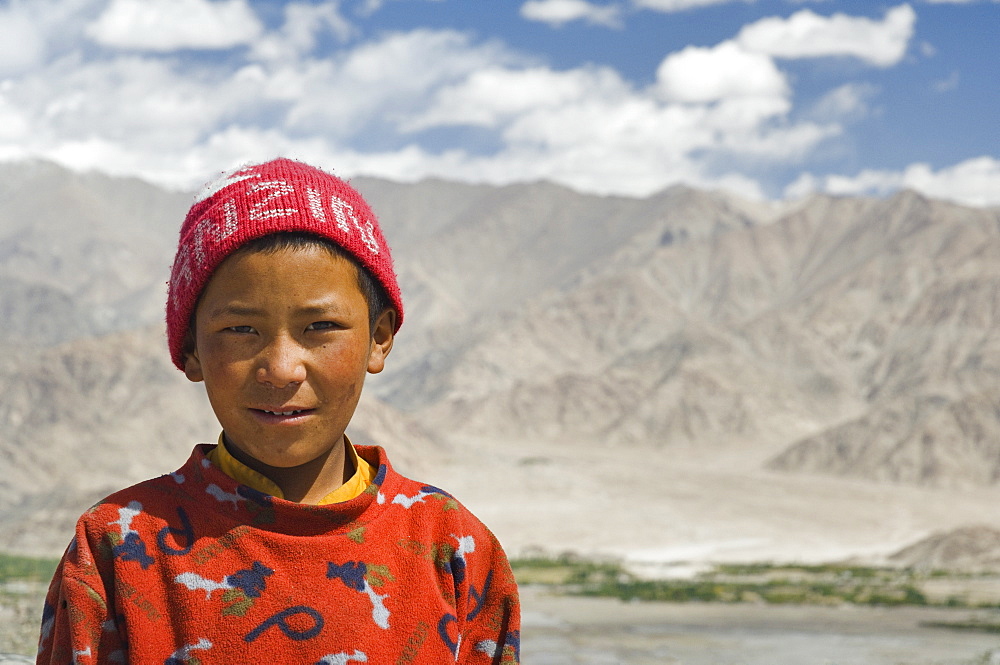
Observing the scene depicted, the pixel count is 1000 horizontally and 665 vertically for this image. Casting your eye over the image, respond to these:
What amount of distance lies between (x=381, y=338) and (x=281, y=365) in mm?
280

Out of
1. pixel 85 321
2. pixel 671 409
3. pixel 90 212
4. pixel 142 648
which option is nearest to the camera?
pixel 142 648

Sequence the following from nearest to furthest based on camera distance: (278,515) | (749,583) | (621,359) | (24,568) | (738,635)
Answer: (278,515)
(738,635)
(24,568)
(749,583)
(621,359)

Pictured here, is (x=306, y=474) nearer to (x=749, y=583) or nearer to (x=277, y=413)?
(x=277, y=413)

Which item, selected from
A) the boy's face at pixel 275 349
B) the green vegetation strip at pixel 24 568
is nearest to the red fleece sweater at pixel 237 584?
the boy's face at pixel 275 349

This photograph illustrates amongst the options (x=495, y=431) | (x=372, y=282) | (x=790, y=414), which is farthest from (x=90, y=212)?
(x=372, y=282)

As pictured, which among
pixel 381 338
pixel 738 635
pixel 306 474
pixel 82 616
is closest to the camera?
pixel 82 616

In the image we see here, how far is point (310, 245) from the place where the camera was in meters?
1.79

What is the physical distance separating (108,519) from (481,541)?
0.63 metres

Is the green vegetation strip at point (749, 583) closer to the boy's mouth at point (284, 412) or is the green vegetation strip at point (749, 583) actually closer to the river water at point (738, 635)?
the river water at point (738, 635)

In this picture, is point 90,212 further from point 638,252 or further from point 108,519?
point 108,519

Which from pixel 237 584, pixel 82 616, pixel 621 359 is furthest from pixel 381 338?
pixel 621 359

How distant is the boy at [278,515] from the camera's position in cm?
167

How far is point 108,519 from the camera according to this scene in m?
1.69

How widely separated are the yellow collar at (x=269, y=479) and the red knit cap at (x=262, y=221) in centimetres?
21
